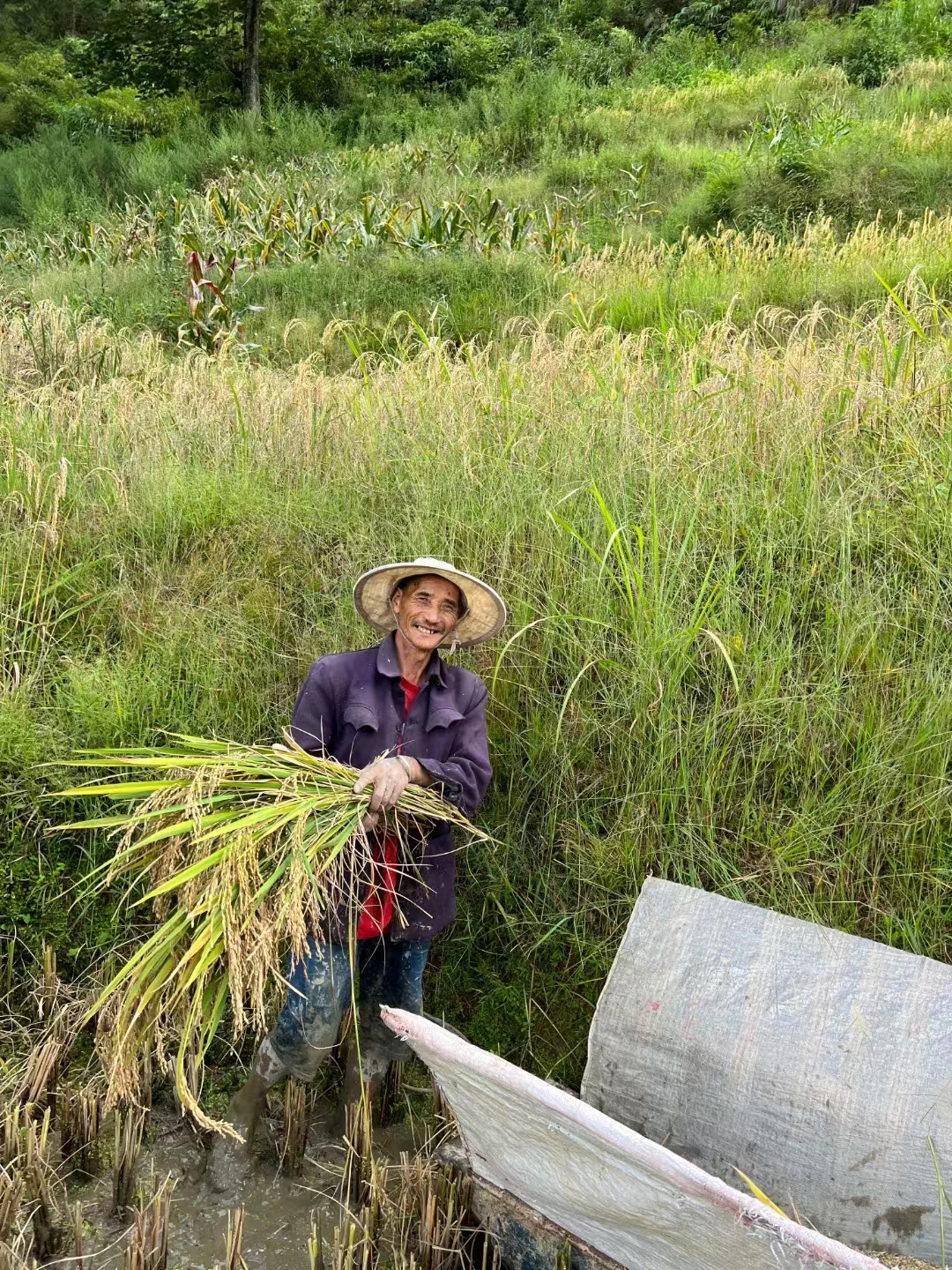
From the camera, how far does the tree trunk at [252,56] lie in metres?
16.7

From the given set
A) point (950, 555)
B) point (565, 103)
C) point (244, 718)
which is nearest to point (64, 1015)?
point (244, 718)

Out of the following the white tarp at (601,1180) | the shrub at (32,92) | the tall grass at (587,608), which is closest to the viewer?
the white tarp at (601,1180)

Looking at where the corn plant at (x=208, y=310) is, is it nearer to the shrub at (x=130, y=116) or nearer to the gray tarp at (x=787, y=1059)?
the gray tarp at (x=787, y=1059)

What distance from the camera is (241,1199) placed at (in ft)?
8.89

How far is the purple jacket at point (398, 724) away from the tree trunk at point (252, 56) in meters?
16.1

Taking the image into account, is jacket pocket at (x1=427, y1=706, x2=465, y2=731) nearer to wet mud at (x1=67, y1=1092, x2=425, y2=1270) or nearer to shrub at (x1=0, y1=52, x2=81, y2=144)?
wet mud at (x1=67, y1=1092, x2=425, y2=1270)

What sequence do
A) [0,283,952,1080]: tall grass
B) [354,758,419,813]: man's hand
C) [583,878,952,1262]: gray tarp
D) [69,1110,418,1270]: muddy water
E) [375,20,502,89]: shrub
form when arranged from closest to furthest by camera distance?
1. [583,878,952,1262]: gray tarp
2. [354,758,419,813]: man's hand
3. [69,1110,418,1270]: muddy water
4. [0,283,952,1080]: tall grass
5. [375,20,502,89]: shrub

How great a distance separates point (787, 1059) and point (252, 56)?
18154mm

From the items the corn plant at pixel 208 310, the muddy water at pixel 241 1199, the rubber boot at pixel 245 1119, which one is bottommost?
the muddy water at pixel 241 1199

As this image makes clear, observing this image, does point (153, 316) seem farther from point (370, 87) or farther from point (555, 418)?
point (370, 87)

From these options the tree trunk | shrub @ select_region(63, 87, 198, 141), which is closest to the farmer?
the tree trunk

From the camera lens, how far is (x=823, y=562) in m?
3.36

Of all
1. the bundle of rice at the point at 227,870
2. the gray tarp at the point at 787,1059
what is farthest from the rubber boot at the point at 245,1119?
the gray tarp at the point at 787,1059

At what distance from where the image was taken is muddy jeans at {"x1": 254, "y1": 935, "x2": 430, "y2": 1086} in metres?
2.63
